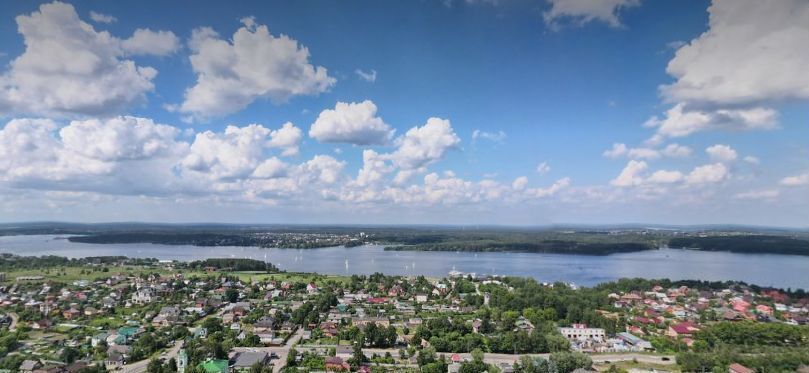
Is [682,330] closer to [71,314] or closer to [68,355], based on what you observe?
[68,355]

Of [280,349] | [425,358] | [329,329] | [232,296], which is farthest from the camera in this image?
[232,296]

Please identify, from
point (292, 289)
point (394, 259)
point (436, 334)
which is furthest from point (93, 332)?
point (394, 259)

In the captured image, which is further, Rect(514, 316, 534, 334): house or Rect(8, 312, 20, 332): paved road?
Rect(514, 316, 534, 334): house

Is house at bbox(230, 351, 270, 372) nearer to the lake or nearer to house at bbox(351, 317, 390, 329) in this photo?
house at bbox(351, 317, 390, 329)

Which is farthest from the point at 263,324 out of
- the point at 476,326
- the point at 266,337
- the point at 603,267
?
the point at 603,267

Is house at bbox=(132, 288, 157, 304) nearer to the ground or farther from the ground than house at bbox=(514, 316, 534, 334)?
farther from the ground

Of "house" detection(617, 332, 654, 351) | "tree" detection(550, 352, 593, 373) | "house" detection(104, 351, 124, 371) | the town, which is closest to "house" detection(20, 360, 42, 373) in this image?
the town

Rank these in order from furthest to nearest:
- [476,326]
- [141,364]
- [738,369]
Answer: [476,326], [141,364], [738,369]
